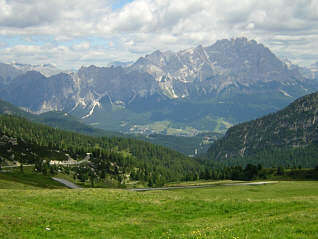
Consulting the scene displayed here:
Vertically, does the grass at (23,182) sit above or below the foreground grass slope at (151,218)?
below

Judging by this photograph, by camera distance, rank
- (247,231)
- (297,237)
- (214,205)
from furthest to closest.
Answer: (214,205) → (247,231) → (297,237)

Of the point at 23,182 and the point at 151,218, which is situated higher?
the point at 151,218

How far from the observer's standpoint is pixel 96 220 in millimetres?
43281

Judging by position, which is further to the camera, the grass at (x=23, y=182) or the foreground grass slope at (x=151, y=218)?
the grass at (x=23, y=182)

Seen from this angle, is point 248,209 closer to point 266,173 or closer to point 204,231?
point 204,231

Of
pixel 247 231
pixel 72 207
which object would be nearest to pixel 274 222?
pixel 247 231

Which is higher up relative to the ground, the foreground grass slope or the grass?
the foreground grass slope

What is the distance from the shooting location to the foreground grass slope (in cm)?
3203

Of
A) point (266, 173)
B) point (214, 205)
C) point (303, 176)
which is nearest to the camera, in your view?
point (214, 205)

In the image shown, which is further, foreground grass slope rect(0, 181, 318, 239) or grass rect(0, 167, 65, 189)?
grass rect(0, 167, 65, 189)

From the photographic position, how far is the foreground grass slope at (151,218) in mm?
32031

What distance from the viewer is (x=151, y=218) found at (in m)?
45.5

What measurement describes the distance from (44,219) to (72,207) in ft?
37.3

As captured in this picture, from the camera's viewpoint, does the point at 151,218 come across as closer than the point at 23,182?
Yes
